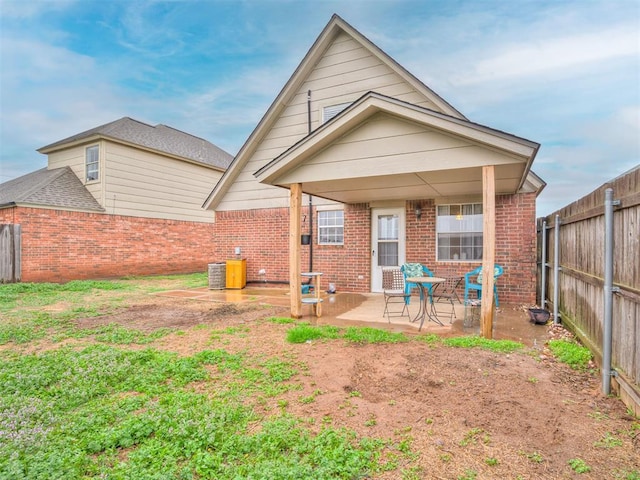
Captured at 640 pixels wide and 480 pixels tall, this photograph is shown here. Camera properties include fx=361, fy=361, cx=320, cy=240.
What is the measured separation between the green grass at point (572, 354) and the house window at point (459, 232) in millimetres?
4427

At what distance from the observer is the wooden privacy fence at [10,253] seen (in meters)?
12.3

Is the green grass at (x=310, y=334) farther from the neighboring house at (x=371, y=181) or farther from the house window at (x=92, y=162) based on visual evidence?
the house window at (x=92, y=162)

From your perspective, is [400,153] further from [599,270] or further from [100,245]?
[100,245]

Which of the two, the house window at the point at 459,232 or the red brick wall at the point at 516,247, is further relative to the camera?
the house window at the point at 459,232

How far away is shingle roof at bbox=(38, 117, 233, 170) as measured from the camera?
1556 centimetres

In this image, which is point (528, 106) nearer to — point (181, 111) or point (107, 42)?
point (107, 42)

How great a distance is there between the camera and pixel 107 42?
15836mm

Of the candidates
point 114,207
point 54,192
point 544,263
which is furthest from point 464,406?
point 54,192

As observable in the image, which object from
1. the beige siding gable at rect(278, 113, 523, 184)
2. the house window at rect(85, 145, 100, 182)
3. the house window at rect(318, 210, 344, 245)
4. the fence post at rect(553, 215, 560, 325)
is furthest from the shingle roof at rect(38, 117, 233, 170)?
the fence post at rect(553, 215, 560, 325)

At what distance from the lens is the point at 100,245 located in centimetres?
1480

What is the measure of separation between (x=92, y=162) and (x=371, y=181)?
44.7ft

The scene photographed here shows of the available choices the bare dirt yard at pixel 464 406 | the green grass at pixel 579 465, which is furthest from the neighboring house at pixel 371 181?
the green grass at pixel 579 465

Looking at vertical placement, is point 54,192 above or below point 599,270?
above

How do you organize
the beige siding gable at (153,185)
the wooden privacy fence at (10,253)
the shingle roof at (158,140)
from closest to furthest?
1. the wooden privacy fence at (10,253)
2. the beige siding gable at (153,185)
3. the shingle roof at (158,140)
